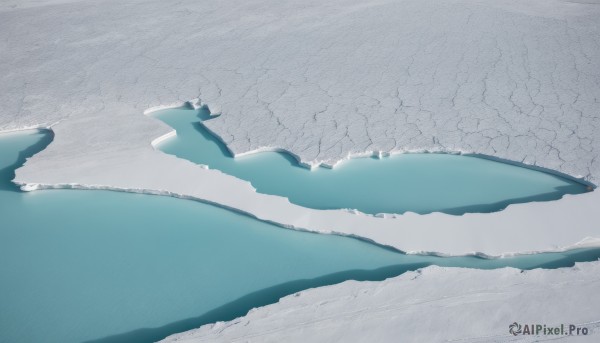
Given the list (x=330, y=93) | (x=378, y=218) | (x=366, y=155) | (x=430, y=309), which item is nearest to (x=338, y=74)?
(x=330, y=93)

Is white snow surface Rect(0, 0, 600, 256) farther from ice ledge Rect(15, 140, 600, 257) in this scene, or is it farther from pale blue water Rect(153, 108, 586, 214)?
pale blue water Rect(153, 108, 586, 214)

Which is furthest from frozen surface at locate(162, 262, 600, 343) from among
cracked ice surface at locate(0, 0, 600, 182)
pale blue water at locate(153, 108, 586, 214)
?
cracked ice surface at locate(0, 0, 600, 182)

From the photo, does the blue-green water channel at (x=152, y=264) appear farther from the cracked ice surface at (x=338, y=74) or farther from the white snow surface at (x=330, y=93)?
the cracked ice surface at (x=338, y=74)

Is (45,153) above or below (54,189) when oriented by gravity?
above

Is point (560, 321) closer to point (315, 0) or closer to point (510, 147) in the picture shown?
point (510, 147)

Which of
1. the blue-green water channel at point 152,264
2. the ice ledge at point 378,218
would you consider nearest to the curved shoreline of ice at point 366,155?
the ice ledge at point 378,218

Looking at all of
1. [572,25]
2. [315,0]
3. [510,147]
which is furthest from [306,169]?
[315,0]

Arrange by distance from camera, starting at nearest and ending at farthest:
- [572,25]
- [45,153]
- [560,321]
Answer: [560,321], [45,153], [572,25]
